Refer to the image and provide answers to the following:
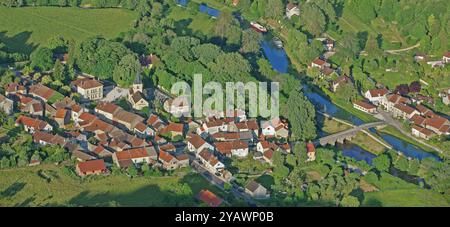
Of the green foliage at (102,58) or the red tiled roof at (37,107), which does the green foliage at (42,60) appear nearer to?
the green foliage at (102,58)

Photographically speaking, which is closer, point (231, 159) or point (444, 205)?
point (444, 205)

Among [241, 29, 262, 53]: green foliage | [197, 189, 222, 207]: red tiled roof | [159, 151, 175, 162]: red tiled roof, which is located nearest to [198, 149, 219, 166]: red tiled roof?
[159, 151, 175, 162]: red tiled roof

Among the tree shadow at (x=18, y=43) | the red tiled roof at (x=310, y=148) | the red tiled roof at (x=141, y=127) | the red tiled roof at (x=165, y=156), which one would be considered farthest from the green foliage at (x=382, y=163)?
the tree shadow at (x=18, y=43)

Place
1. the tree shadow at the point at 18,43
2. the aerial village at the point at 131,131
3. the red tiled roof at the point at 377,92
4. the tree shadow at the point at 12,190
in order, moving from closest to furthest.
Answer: the tree shadow at the point at 12,190 → the aerial village at the point at 131,131 → the red tiled roof at the point at 377,92 → the tree shadow at the point at 18,43

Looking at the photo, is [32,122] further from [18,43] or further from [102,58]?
[18,43]

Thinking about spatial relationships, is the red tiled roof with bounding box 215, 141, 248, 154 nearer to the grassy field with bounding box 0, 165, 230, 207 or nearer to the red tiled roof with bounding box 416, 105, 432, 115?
the grassy field with bounding box 0, 165, 230, 207

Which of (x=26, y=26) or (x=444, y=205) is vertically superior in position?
(x=26, y=26)
